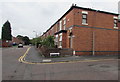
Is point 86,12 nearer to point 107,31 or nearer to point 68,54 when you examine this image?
point 107,31

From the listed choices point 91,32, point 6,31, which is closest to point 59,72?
point 91,32

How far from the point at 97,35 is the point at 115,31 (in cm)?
437

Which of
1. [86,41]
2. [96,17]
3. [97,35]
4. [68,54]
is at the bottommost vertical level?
[68,54]

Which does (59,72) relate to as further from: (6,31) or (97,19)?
(6,31)

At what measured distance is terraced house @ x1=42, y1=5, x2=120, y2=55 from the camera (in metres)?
14.0

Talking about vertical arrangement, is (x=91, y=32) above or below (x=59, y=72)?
above

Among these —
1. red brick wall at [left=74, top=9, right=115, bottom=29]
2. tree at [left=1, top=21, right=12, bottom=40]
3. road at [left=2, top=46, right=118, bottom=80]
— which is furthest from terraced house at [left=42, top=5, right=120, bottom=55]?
tree at [left=1, top=21, right=12, bottom=40]

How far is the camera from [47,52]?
1273cm

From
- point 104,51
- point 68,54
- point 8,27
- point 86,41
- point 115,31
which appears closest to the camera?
point 68,54

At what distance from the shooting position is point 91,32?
1495 cm

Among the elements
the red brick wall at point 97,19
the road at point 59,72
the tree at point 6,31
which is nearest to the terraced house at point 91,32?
the red brick wall at point 97,19

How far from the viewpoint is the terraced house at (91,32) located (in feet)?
46.1

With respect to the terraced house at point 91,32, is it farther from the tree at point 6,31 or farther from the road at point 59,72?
the tree at point 6,31

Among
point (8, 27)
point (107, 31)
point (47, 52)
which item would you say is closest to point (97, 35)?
point (107, 31)
